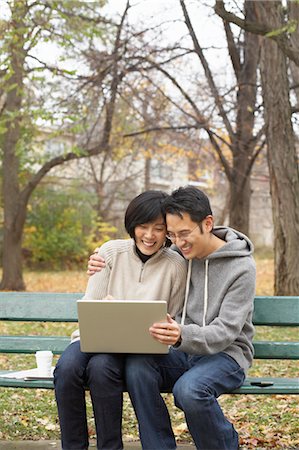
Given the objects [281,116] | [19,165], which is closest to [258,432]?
[281,116]

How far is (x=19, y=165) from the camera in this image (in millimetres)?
18984

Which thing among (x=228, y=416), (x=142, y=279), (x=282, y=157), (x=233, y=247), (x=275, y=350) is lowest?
(x=228, y=416)

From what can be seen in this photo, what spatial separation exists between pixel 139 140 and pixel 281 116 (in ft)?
21.5

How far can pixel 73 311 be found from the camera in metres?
4.74

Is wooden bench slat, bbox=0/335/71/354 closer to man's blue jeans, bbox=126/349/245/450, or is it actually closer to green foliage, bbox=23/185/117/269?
man's blue jeans, bbox=126/349/245/450

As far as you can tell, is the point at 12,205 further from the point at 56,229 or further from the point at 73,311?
the point at 73,311

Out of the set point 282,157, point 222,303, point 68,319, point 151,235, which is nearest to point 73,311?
point 68,319

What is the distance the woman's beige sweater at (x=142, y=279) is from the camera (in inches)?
167

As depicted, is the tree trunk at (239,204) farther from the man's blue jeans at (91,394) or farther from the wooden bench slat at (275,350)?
the man's blue jeans at (91,394)

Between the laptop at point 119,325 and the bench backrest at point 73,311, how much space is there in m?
0.73

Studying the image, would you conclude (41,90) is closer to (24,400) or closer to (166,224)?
(24,400)

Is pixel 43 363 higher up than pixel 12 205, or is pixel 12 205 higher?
pixel 12 205

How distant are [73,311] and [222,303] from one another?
102 cm

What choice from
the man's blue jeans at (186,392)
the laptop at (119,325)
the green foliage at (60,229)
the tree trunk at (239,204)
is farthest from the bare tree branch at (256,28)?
the green foliage at (60,229)
